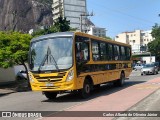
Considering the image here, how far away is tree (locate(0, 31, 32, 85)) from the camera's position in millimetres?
27952

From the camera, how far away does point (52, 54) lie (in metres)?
16.4

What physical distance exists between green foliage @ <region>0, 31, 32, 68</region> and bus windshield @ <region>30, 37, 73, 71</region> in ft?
36.7

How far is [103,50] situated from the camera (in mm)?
20484

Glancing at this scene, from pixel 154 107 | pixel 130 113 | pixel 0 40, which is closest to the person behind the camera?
pixel 130 113

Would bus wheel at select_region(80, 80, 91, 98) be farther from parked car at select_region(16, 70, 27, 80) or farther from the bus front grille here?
parked car at select_region(16, 70, 27, 80)

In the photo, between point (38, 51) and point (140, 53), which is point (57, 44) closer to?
point (38, 51)

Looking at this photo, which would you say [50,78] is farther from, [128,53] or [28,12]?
[28,12]

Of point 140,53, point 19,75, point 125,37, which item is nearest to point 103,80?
point 19,75

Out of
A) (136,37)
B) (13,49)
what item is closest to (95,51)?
(13,49)

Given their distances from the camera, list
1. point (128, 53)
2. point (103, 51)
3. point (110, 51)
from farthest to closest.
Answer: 1. point (128, 53)
2. point (110, 51)
3. point (103, 51)

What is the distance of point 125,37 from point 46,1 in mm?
43662

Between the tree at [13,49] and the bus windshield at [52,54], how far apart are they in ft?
36.7

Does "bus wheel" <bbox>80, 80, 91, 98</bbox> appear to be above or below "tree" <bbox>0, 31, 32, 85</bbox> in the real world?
below

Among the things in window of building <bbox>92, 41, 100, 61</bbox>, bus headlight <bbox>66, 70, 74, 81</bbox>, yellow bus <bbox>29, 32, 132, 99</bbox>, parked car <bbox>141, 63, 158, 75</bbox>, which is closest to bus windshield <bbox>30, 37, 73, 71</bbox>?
yellow bus <bbox>29, 32, 132, 99</bbox>
